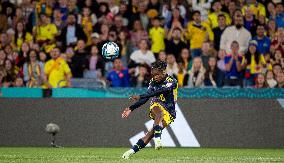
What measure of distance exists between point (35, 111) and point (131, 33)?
4304mm

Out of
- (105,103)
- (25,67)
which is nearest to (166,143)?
(105,103)

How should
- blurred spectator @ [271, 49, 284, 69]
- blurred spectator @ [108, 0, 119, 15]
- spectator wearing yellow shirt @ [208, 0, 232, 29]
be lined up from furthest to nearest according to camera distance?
blurred spectator @ [108, 0, 119, 15]
spectator wearing yellow shirt @ [208, 0, 232, 29]
blurred spectator @ [271, 49, 284, 69]

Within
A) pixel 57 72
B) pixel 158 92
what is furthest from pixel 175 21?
pixel 158 92

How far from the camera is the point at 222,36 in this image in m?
A: 23.0

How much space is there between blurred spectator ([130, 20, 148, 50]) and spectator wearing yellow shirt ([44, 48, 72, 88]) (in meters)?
2.21

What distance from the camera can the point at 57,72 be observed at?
2258 cm

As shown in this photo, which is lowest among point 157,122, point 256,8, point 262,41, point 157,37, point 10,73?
point 157,122

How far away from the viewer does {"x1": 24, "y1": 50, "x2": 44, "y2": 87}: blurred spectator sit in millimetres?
22469

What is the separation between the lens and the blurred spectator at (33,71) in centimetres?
→ 2247

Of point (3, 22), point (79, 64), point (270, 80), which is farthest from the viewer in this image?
point (3, 22)

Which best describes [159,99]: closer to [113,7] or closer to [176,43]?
[176,43]

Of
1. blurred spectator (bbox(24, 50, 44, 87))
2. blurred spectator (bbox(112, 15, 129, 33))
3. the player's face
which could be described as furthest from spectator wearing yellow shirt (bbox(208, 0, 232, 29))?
the player's face

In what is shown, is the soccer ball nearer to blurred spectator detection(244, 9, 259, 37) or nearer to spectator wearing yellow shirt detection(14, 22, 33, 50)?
blurred spectator detection(244, 9, 259, 37)

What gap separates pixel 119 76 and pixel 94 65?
1.06 metres
